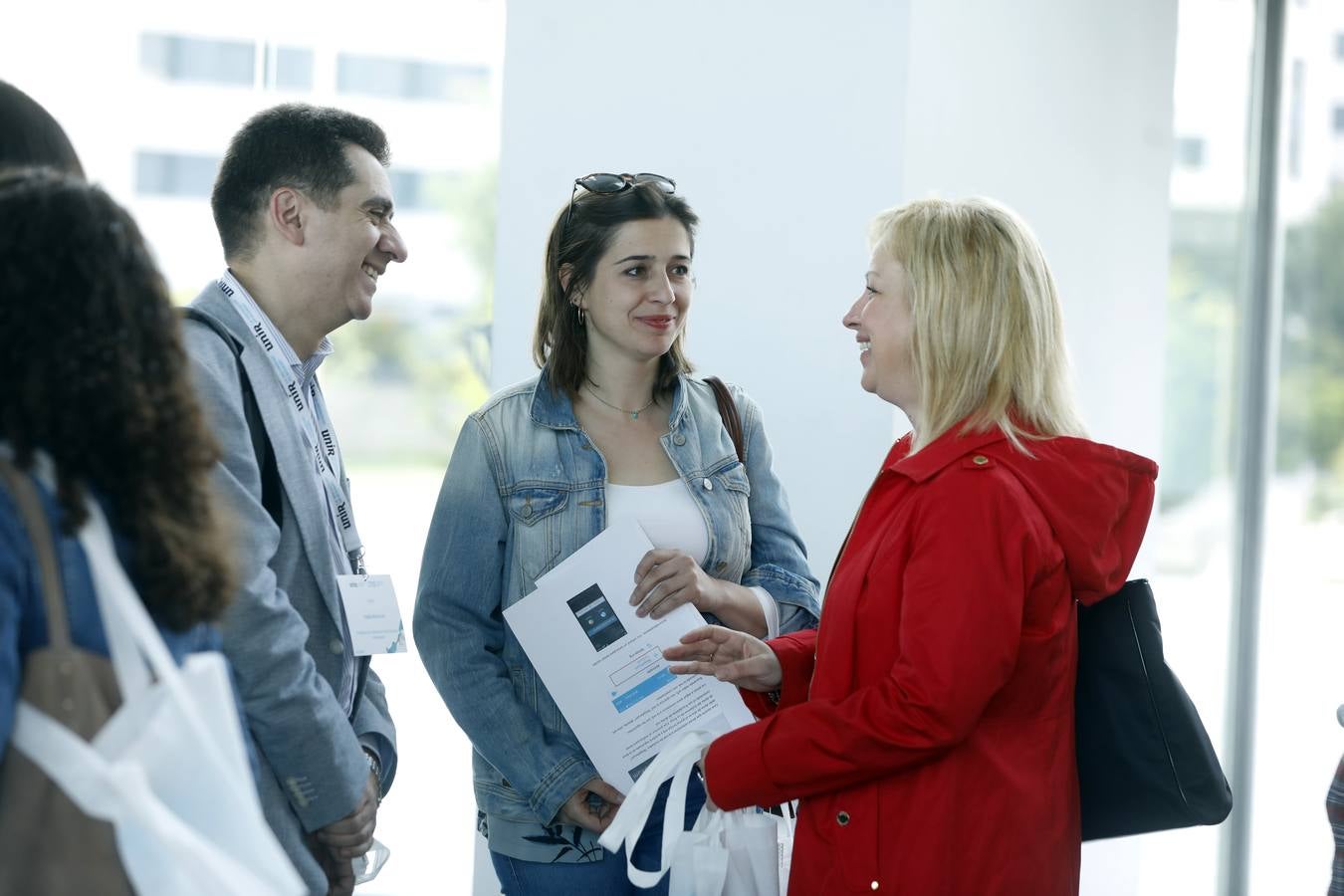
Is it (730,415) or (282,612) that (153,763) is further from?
(730,415)

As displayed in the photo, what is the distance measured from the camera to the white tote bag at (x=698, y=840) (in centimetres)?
190

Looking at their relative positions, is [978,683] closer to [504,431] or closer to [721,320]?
[504,431]

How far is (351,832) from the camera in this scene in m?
1.91

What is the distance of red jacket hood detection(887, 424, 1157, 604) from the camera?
177 cm

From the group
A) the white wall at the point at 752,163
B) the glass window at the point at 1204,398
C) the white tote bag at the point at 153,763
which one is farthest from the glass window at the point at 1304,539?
the white tote bag at the point at 153,763

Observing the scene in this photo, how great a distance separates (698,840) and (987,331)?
0.87 m

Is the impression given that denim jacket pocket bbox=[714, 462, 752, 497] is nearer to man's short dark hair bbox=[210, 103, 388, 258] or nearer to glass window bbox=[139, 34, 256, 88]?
man's short dark hair bbox=[210, 103, 388, 258]

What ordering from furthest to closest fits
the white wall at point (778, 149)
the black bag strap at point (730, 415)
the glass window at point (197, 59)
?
the glass window at point (197, 59), the white wall at point (778, 149), the black bag strap at point (730, 415)

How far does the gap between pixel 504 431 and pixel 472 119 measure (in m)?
1.69

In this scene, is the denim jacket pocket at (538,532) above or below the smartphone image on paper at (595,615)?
above

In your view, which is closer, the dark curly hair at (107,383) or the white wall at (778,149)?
the dark curly hair at (107,383)

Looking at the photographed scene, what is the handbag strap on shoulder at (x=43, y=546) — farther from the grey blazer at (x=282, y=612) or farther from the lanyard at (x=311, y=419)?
the lanyard at (x=311, y=419)

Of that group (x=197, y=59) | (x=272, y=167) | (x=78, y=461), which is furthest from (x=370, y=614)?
(x=197, y=59)

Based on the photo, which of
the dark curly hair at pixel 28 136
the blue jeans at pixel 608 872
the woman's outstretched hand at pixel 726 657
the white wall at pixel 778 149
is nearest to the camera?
the dark curly hair at pixel 28 136
